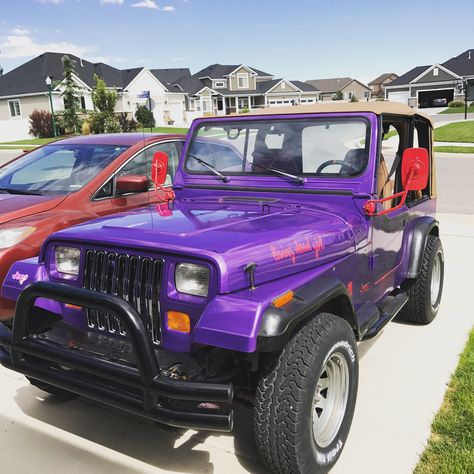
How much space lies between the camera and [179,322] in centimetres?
239

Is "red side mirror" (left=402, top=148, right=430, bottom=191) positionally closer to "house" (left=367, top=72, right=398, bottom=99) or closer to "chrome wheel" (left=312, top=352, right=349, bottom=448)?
"chrome wheel" (left=312, top=352, right=349, bottom=448)

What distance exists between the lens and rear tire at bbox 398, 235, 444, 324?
4188 mm

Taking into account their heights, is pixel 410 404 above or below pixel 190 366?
below

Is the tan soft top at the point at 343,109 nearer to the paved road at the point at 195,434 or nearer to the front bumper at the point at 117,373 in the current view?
the paved road at the point at 195,434

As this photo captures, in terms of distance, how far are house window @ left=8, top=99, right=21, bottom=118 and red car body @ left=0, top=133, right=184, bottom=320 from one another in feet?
138

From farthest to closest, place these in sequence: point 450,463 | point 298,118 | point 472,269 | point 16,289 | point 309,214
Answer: point 472,269, point 298,118, point 309,214, point 16,289, point 450,463

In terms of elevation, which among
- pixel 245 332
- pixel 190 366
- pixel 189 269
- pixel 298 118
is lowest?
pixel 190 366

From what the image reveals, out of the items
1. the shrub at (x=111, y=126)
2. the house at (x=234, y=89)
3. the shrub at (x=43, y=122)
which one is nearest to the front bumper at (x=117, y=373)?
the shrub at (x=111, y=126)

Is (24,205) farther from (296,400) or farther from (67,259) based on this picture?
(296,400)

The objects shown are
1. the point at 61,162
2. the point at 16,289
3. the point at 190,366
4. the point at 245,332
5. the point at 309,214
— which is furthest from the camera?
the point at 61,162

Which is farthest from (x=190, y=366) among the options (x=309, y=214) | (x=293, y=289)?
(x=309, y=214)

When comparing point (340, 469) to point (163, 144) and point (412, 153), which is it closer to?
point (412, 153)

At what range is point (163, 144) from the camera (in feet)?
17.9

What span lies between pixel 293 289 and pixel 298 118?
5.13 feet
